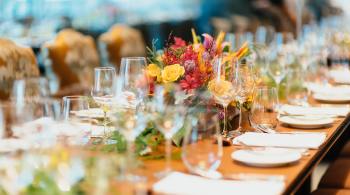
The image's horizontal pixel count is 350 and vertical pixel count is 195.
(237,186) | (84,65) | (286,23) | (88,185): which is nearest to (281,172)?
(237,186)

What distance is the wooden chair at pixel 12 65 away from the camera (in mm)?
3402

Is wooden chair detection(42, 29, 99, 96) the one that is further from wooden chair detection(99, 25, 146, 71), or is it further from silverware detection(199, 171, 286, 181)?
silverware detection(199, 171, 286, 181)

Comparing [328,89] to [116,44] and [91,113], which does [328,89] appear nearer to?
[91,113]

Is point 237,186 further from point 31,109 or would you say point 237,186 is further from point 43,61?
point 43,61

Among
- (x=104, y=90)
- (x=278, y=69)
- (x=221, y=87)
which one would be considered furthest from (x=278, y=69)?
(x=104, y=90)

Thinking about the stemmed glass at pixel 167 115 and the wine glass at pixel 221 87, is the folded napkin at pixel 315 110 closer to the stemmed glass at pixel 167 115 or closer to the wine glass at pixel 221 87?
the wine glass at pixel 221 87

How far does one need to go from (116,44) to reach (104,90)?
9.88 feet

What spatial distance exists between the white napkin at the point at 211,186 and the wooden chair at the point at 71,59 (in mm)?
3056

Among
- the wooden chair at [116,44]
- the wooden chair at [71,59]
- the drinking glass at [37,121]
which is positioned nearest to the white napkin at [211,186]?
the drinking glass at [37,121]

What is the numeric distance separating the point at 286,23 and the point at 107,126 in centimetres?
737

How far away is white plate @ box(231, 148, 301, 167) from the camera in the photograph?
72.9 inches

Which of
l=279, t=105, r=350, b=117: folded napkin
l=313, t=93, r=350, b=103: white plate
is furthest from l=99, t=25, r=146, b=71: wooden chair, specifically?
l=279, t=105, r=350, b=117: folded napkin

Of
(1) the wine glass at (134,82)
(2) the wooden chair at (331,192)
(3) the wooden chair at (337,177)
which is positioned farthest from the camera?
(3) the wooden chair at (337,177)

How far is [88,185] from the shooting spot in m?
1.39
